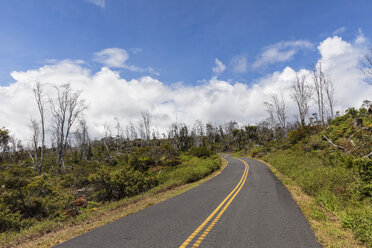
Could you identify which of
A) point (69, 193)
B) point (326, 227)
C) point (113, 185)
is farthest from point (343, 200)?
point (69, 193)

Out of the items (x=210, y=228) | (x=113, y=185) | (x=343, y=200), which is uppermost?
(x=113, y=185)

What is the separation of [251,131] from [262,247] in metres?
67.3

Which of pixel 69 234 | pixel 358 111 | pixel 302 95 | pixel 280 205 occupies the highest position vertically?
pixel 302 95

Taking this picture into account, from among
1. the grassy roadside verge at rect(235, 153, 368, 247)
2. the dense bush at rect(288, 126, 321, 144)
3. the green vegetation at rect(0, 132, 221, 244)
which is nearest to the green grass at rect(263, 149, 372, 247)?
the grassy roadside verge at rect(235, 153, 368, 247)

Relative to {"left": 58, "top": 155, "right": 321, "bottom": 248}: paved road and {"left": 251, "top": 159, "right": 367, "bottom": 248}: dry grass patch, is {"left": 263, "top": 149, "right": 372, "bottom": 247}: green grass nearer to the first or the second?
{"left": 251, "top": 159, "right": 367, "bottom": 248}: dry grass patch

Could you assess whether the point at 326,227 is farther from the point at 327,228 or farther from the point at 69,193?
the point at 69,193

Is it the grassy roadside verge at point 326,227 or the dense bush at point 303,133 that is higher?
the dense bush at point 303,133

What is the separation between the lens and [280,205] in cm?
845

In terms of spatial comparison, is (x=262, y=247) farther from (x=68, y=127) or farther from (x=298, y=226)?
(x=68, y=127)

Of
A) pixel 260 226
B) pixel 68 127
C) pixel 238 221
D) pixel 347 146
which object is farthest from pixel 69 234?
pixel 68 127

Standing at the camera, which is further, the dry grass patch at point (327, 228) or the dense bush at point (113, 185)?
the dense bush at point (113, 185)

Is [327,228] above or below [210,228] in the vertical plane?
below

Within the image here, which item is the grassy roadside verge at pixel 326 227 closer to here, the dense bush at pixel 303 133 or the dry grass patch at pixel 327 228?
the dry grass patch at pixel 327 228

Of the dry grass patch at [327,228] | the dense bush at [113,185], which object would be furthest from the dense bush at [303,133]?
the dense bush at [113,185]
